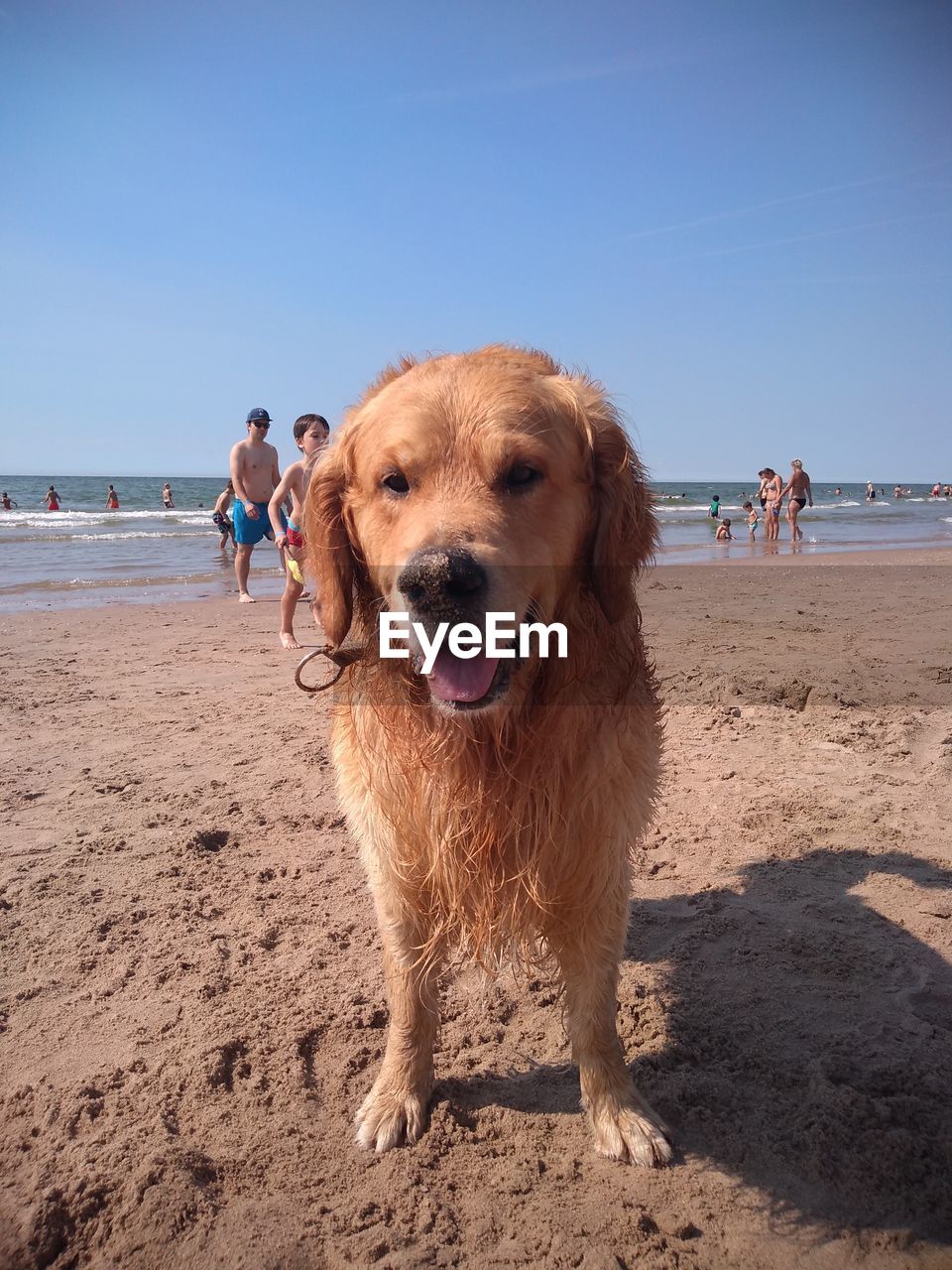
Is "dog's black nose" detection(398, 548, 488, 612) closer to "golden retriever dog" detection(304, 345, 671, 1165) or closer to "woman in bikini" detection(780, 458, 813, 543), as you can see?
"golden retriever dog" detection(304, 345, 671, 1165)

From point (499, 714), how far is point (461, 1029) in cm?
126

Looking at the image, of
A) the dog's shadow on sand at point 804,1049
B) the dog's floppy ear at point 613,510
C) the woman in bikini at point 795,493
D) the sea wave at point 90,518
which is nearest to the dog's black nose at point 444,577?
the dog's floppy ear at point 613,510

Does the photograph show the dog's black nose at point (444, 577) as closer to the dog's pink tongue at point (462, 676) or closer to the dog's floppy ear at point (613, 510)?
the dog's pink tongue at point (462, 676)

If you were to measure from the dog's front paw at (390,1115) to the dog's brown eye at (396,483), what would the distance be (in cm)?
168

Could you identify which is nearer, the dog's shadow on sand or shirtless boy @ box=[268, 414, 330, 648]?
the dog's shadow on sand

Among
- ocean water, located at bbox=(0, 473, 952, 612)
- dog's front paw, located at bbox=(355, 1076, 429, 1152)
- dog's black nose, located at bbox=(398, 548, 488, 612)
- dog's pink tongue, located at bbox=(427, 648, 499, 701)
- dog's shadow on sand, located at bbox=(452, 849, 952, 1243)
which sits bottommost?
dog's front paw, located at bbox=(355, 1076, 429, 1152)

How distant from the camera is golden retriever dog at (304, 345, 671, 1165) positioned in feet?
6.68

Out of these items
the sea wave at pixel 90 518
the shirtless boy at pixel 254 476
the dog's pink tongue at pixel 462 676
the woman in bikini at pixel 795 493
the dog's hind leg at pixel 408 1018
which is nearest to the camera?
the dog's pink tongue at pixel 462 676

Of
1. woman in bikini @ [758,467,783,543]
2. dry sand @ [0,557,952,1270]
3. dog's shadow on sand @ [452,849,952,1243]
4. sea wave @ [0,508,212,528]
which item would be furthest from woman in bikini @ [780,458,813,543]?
sea wave @ [0,508,212,528]

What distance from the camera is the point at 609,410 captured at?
2.36 m

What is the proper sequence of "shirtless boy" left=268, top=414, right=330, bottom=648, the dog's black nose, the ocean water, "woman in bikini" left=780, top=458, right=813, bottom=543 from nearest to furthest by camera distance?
1. the dog's black nose
2. "shirtless boy" left=268, top=414, right=330, bottom=648
3. the ocean water
4. "woman in bikini" left=780, top=458, right=813, bottom=543

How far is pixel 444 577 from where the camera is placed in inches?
68.8

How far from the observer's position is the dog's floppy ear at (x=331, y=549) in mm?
2316

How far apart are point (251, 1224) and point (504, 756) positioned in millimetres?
1236
